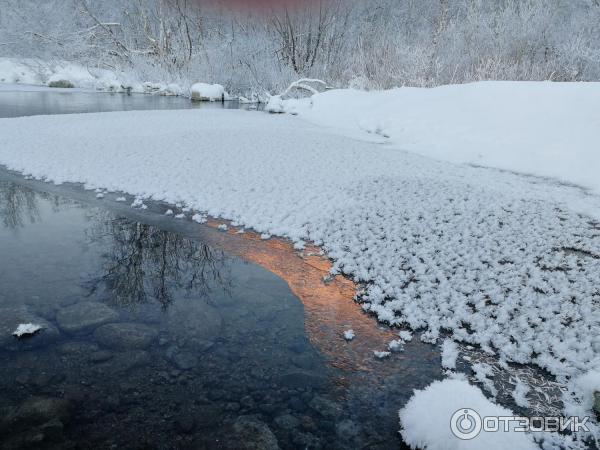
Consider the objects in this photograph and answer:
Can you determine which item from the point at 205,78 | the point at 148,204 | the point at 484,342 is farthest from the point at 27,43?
the point at 484,342

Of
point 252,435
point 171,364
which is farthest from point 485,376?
point 171,364

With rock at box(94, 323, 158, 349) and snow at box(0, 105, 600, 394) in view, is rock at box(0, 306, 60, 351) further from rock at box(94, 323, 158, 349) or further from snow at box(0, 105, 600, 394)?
snow at box(0, 105, 600, 394)

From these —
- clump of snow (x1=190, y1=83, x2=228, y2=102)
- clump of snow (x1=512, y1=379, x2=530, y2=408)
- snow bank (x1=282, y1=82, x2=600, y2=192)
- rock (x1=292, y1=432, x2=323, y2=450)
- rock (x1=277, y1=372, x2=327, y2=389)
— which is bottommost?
rock (x1=292, y1=432, x2=323, y2=450)

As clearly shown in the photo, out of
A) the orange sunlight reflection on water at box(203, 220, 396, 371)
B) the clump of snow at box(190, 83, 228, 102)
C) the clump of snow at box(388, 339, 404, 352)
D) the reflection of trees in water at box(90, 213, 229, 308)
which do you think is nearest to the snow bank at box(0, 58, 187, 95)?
the clump of snow at box(190, 83, 228, 102)

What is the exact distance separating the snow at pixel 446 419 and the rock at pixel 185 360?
1458 mm

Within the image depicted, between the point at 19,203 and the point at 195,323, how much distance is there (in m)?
4.36

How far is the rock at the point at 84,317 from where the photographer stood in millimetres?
3138

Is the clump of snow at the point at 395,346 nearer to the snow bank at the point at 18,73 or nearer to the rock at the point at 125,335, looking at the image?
the rock at the point at 125,335

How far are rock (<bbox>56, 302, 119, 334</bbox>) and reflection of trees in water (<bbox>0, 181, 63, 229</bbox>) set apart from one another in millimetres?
2529

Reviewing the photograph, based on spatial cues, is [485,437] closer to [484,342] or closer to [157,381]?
[484,342]

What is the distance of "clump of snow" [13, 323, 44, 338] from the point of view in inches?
118

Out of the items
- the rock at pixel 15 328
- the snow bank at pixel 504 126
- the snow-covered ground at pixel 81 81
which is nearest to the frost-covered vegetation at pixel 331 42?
the snow-covered ground at pixel 81 81

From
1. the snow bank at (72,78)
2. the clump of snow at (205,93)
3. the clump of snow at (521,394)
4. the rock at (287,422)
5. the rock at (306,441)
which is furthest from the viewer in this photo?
the snow bank at (72,78)

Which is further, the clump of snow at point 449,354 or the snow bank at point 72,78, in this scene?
the snow bank at point 72,78
